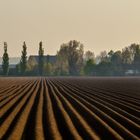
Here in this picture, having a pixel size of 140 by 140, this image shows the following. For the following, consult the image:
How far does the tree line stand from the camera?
4707 inches

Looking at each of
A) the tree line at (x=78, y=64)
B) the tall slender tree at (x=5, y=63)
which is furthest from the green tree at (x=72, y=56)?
the tall slender tree at (x=5, y=63)

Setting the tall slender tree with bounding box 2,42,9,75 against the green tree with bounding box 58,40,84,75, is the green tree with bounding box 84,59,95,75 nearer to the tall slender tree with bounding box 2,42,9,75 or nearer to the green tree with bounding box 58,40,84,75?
the green tree with bounding box 58,40,84,75

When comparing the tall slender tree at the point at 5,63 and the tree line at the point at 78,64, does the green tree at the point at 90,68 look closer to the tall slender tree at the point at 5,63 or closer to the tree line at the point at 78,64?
the tree line at the point at 78,64

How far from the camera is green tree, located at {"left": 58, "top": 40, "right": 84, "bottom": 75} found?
427 ft

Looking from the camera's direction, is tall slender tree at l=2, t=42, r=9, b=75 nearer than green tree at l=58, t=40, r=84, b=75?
Yes

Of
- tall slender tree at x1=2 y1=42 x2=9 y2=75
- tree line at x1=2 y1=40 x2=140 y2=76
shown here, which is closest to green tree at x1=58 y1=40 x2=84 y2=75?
tree line at x1=2 y1=40 x2=140 y2=76

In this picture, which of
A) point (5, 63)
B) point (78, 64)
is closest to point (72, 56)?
point (78, 64)

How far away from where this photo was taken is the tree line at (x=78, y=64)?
119562 mm

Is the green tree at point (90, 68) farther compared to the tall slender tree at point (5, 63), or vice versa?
the green tree at point (90, 68)

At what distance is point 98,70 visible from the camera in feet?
413

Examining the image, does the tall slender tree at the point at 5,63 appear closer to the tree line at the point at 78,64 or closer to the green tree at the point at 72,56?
the tree line at the point at 78,64

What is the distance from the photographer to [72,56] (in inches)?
5266

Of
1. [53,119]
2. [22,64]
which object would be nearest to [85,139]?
[53,119]

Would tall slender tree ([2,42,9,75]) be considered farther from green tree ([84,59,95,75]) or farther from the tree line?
green tree ([84,59,95,75])
